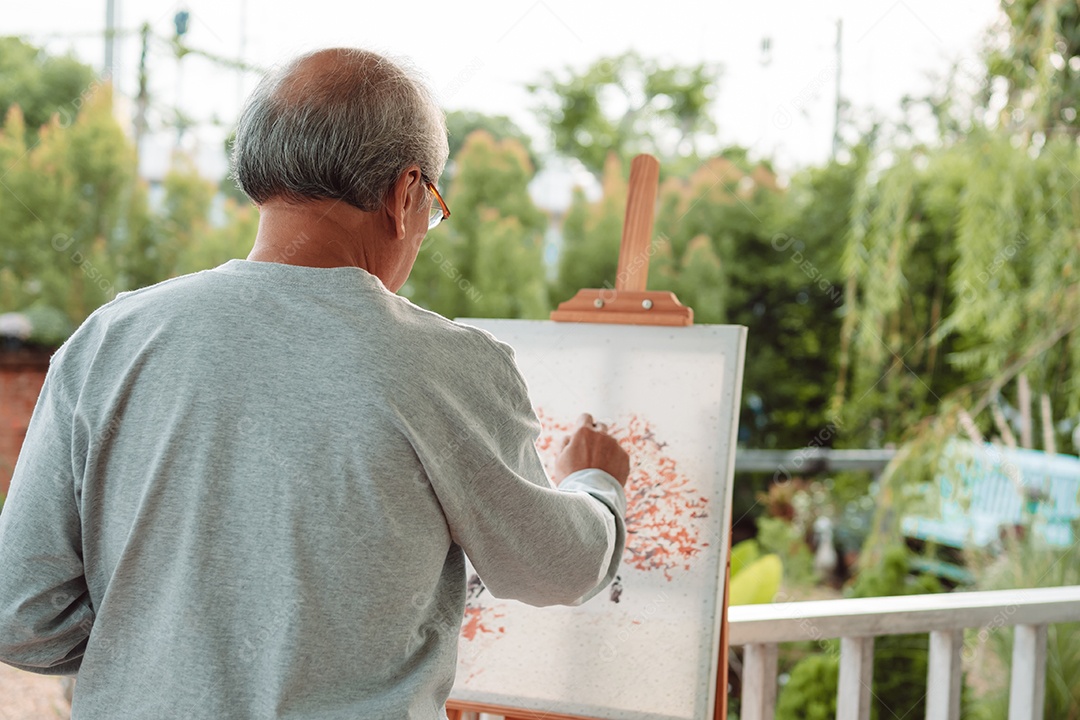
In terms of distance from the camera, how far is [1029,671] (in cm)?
160

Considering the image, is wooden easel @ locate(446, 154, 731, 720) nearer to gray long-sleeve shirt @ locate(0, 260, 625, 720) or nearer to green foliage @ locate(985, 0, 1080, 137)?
gray long-sleeve shirt @ locate(0, 260, 625, 720)

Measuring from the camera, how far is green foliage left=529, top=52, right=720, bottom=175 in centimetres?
627

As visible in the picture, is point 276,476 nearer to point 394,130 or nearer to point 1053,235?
point 394,130

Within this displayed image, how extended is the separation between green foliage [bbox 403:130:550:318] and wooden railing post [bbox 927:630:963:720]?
3587mm

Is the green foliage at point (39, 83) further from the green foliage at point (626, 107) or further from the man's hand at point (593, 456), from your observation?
the man's hand at point (593, 456)

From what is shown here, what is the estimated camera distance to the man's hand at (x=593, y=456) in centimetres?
98

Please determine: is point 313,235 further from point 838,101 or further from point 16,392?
point 838,101

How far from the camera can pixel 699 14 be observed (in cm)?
512

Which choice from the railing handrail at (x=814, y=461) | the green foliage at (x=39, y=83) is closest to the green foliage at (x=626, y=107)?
the railing handrail at (x=814, y=461)

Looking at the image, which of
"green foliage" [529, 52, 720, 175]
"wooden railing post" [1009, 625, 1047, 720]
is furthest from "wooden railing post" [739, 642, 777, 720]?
"green foliage" [529, 52, 720, 175]

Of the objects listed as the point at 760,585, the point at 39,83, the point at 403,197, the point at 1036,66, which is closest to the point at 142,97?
the point at 39,83

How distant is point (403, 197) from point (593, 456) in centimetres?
37

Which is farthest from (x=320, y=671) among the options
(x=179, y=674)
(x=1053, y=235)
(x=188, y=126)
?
(x=188, y=126)

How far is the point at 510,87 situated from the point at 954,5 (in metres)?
3.68
